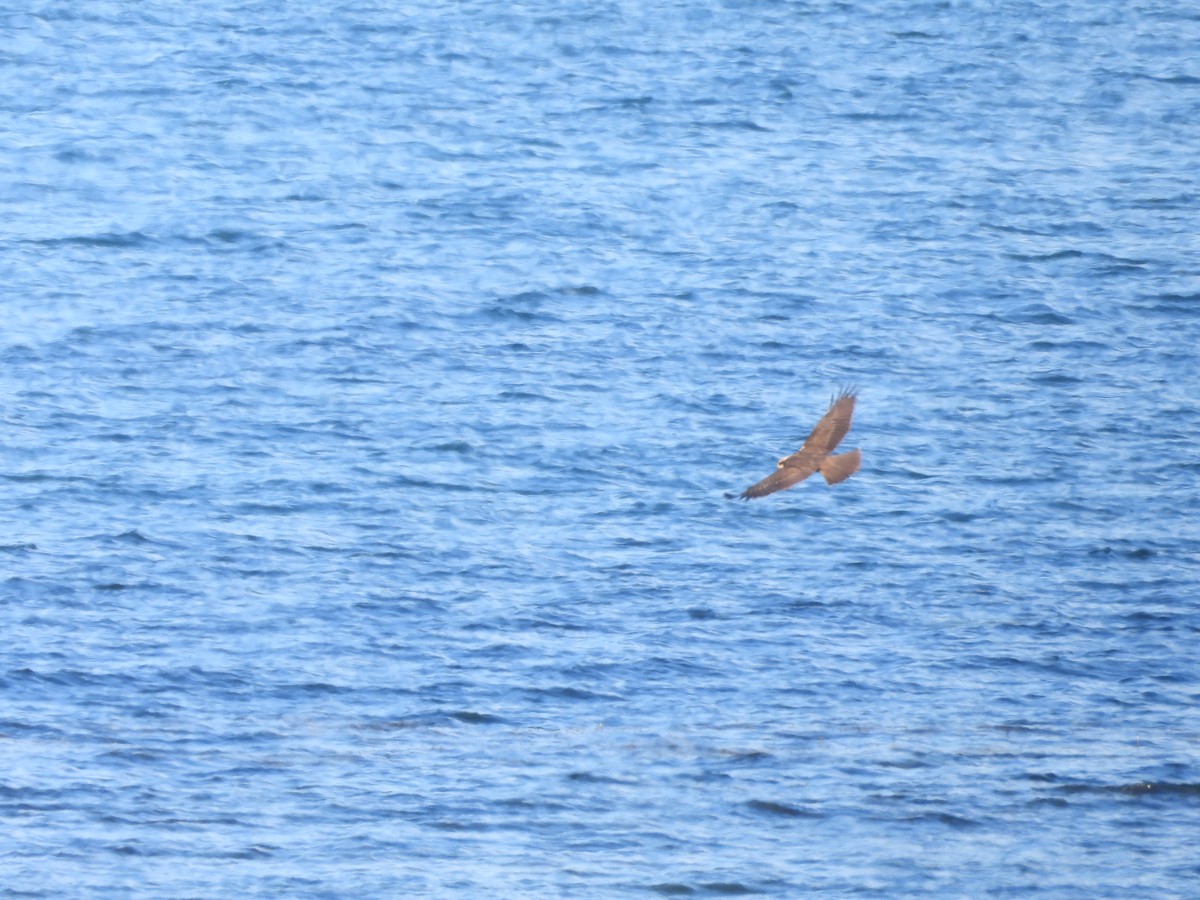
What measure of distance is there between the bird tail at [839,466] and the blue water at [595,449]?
10.1ft

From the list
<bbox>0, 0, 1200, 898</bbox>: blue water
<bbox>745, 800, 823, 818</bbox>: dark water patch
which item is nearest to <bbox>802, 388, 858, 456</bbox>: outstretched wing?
<bbox>0, 0, 1200, 898</bbox>: blue water

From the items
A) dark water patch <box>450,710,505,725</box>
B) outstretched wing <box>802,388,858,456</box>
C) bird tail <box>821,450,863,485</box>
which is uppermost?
outstretched wing <box>802,388,858,456</box>

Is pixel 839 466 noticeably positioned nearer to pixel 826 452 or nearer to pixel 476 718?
pixel 826 452

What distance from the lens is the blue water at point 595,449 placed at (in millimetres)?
14352

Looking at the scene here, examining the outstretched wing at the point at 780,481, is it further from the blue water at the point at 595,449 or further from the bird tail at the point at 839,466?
the blue water at the point at 595,449

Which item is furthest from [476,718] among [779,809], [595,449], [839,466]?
[595,449]

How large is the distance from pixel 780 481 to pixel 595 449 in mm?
8740

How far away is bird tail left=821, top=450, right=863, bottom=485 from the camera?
38.7 ft

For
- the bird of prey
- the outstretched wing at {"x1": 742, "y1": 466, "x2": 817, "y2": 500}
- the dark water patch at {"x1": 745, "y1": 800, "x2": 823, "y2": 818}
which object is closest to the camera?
the outstretched wing at {"x1": 742, "y1": 466, "x2": 817, "y2": 500}

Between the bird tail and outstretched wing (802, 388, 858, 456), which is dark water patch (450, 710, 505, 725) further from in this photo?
outstretched wing (802, 388, 858, 456)

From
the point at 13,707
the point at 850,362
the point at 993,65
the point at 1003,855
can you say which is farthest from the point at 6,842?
the point at 993,65

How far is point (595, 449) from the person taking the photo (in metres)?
20.2

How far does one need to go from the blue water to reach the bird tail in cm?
308

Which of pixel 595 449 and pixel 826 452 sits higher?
pixel 826 452
